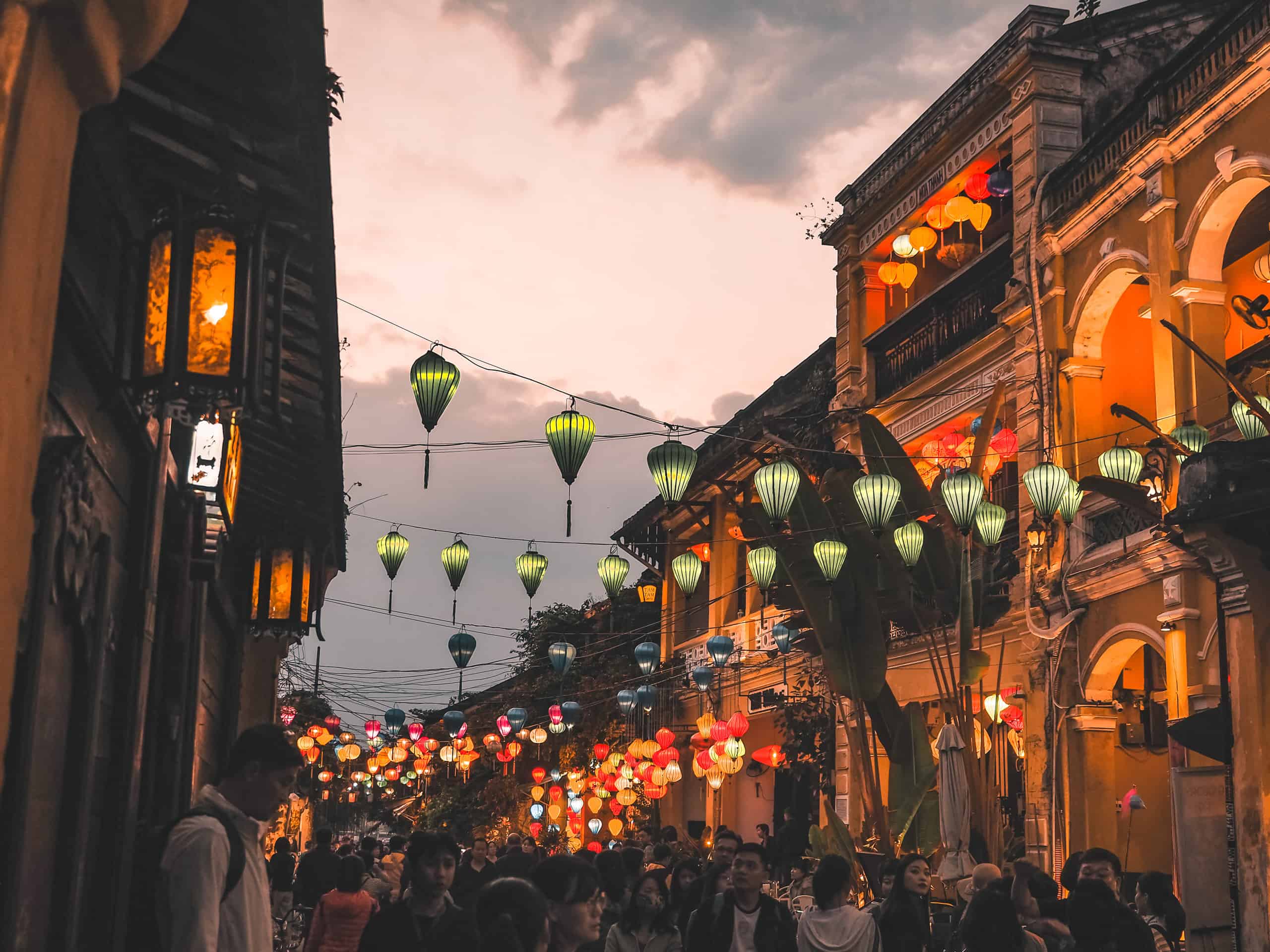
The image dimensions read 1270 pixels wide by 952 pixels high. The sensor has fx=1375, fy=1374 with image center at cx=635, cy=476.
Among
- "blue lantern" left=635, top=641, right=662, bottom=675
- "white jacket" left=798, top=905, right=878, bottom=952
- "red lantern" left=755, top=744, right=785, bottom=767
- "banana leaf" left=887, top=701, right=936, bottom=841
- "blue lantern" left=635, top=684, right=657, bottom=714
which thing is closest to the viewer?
"white jacket" left=798, top=905, right=878, bottom=952

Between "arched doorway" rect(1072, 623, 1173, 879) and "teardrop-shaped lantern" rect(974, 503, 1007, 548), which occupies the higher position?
"teardrop-shaped lantern" rect(974, 503, 1007, 548)

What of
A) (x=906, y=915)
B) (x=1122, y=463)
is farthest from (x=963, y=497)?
(x=906, y=915)

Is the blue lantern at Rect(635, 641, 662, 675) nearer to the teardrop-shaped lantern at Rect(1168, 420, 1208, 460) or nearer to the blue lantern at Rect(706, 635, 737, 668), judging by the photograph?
the blue lantern at Rect(706, 635, 737, 668)

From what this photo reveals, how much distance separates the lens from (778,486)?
1445cm

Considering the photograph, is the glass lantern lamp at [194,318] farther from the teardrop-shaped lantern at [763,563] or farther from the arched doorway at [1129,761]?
the arched doorway at [1129,761]

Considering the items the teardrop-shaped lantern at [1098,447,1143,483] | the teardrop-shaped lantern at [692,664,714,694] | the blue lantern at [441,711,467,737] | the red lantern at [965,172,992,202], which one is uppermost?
the red lantern at [965,172,992,202]

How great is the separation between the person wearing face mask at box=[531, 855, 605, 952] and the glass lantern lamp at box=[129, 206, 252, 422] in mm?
2243

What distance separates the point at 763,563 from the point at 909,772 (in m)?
3.20

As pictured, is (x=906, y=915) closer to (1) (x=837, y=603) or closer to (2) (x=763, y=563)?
(1) (x=837, y=603)

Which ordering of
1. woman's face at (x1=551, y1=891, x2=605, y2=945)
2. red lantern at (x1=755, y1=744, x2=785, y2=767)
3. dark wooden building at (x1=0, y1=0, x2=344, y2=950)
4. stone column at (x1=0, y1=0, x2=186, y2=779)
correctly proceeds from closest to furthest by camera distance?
stone column at (x1=0, y1=0, x2=186, y2=779)
woman's face at (x1=551, y1=891, x2=605, y2=945)
dark wooden building at (x1=0, y1=0, x2=344, y2=950)
red lantern at (x1=755, y1=744, x2=785, y2=767)

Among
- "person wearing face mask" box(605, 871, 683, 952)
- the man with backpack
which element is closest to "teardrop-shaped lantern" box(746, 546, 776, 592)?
"person wearing face mask" box(605, 871, 683, 952)

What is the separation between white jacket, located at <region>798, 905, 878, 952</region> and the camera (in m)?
6.70

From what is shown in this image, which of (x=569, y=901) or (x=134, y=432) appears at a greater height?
(x=134, y=432)

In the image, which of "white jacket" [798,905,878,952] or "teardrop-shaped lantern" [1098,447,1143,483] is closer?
"white jacket" [798,905,878,952]
